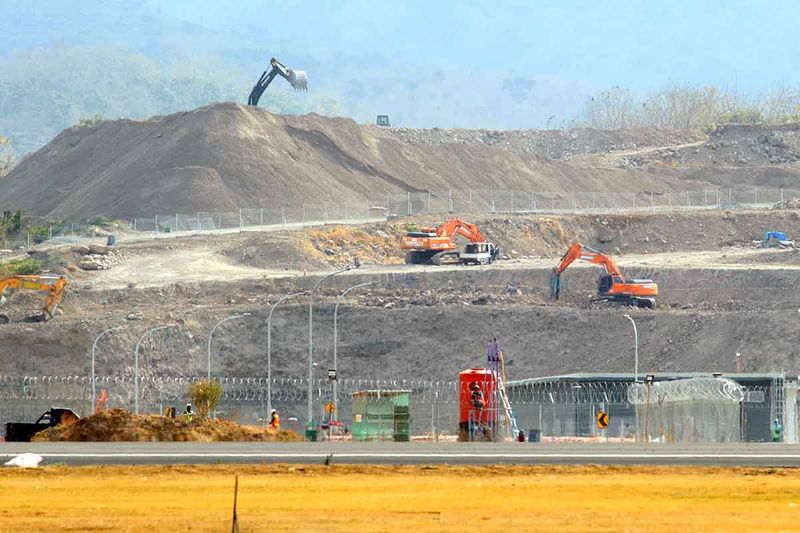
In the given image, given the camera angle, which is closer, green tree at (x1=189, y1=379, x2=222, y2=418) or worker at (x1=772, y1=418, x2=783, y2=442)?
worker at (x1=772, y1=418, x2=783, y2=442)

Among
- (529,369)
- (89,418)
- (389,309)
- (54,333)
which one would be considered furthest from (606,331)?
(89,418)

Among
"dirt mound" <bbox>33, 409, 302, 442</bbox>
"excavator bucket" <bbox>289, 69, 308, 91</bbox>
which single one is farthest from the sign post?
"excavator bucket" <bbox>289, 69, 308, 91</bbox>

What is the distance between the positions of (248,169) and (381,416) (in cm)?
8203

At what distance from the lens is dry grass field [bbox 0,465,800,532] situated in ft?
111

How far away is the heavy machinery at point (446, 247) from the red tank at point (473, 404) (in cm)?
4913

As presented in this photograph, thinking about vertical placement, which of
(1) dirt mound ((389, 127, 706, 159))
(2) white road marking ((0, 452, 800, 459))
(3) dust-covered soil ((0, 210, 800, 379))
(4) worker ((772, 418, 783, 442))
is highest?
(1) dirt mound ((389, 127, 706, 159))

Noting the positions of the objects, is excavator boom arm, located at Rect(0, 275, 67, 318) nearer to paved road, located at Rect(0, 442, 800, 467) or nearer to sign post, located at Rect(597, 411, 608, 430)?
sign post, located at Rect(597, 411, 608, 430)

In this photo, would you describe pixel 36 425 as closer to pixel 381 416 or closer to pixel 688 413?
pixel 381 416

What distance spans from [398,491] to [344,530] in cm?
577

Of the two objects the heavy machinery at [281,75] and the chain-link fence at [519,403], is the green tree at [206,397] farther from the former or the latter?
the heavy machinery at [281,75]

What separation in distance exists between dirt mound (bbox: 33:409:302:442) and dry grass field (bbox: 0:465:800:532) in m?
8.92

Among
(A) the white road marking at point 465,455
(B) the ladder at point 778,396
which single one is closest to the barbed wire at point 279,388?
(B) the ladder at point 778,396

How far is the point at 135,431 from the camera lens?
2048 inches

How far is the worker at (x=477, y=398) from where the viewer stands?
198 feet
